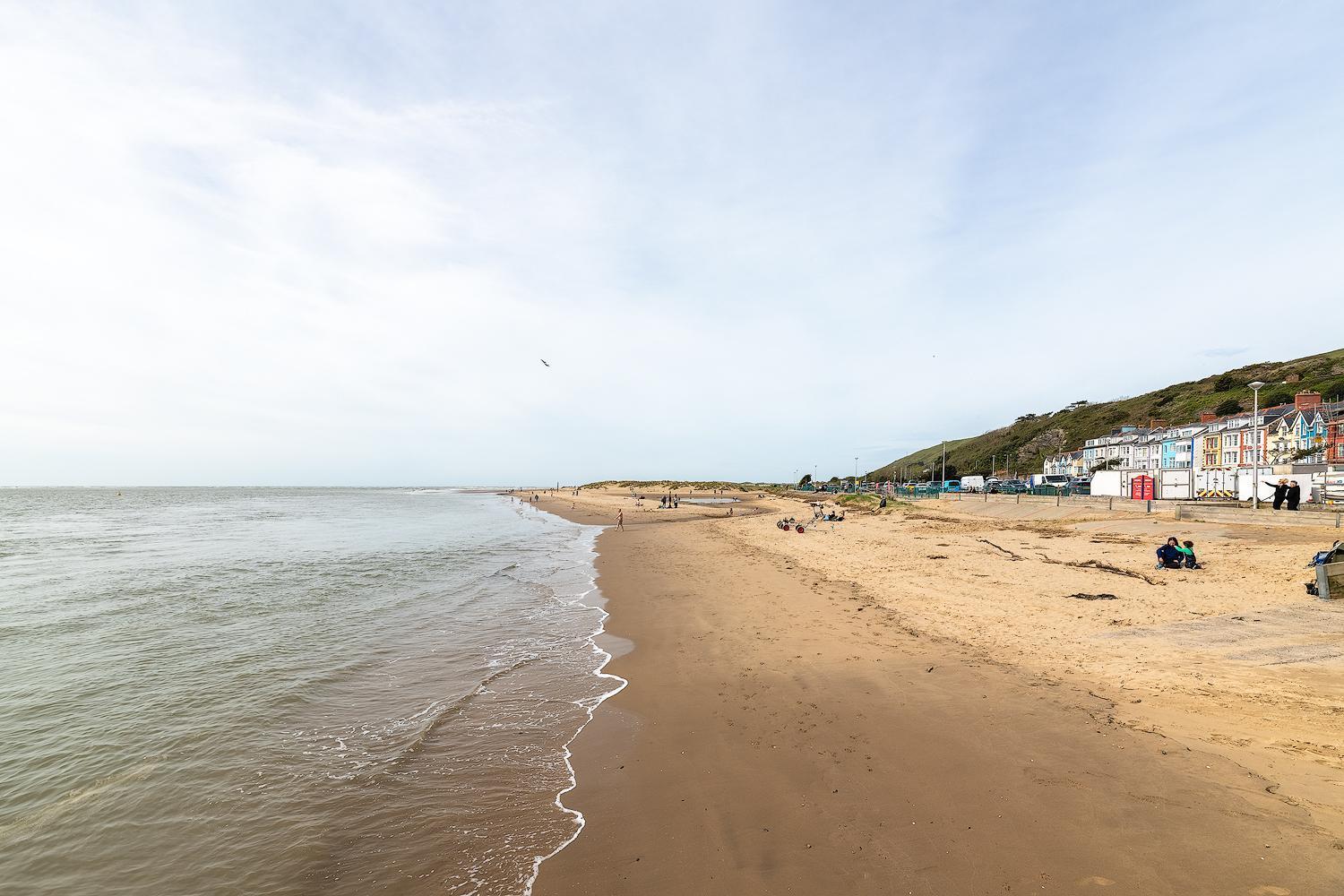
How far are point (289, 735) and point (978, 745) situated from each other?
388 inches

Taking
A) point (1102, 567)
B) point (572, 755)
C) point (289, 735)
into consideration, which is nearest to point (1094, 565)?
point (1102, 567)

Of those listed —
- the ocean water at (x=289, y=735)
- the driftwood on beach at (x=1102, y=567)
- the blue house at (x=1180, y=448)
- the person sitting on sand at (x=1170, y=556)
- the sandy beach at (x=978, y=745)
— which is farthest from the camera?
the blue house at (x=1180, y=448)

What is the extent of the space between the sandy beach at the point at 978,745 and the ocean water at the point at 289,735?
1.02m

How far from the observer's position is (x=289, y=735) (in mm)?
8766

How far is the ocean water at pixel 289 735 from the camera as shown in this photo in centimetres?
582

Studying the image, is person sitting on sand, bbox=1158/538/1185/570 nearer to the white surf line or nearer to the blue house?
the white surf line

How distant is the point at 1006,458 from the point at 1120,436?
4980 cm

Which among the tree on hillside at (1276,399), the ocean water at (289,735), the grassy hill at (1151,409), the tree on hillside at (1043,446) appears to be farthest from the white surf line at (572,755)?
the tree on hillside at (1043,446)

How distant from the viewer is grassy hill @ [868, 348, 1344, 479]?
11281 cm

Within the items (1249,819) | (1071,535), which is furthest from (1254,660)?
(1071,535)

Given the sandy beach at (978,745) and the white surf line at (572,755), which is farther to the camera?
the white surf line at (572,755)

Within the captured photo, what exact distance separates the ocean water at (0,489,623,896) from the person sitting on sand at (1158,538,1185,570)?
1716 cm

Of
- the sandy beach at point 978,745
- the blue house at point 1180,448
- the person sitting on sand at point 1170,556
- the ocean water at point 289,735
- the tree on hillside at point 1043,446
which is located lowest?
the ocean water at point 289,735

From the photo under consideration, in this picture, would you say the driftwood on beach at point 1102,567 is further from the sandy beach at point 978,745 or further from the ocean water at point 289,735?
the ocean water at point 289,735
